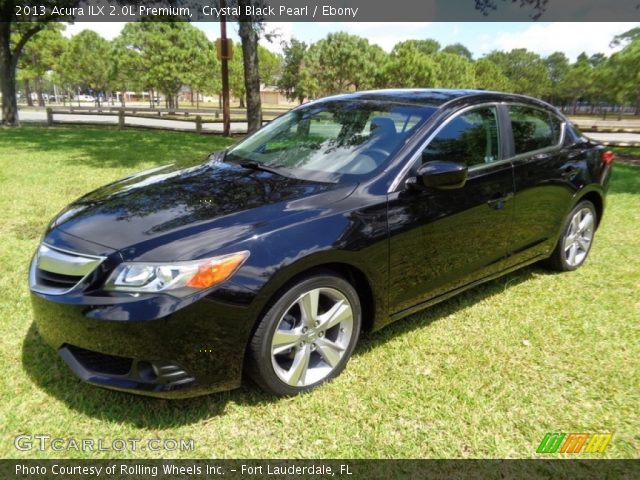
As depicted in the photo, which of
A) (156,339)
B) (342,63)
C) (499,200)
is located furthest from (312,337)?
(342,63)

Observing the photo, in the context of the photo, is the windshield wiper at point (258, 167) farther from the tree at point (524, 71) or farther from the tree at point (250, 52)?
the tree at point (524, 71)

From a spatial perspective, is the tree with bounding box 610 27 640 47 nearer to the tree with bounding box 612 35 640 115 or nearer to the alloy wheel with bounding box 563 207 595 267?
the tree with bounding box 612 35 640 115

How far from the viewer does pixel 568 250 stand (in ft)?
14.9

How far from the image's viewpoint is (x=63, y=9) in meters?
18.3

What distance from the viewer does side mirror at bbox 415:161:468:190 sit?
2.86 metres

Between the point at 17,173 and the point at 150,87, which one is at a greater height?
the point at 150,87

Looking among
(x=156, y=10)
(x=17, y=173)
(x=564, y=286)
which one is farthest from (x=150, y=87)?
(x=564, y=286)

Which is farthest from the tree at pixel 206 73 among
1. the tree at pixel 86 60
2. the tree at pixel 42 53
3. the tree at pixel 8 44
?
the tree at pixel 8 44

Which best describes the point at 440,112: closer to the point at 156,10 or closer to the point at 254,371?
the point at 254,371

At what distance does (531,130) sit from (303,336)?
2.65m

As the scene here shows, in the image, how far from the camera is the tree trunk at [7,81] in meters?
18.7

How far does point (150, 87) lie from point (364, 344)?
146 feet

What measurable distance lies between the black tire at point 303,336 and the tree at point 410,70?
47899mm

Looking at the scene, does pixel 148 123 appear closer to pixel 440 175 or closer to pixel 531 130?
pixel 531 130
